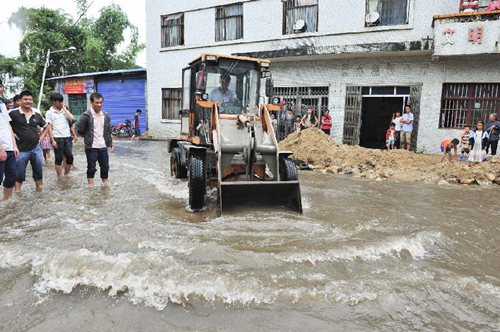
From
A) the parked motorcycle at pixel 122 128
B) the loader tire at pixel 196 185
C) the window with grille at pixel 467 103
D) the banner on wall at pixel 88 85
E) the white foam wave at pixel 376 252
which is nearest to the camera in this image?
the white foam wave at pixel 376 252

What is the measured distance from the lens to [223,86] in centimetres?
652

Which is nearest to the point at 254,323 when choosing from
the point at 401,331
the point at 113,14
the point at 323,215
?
the point at 401,331

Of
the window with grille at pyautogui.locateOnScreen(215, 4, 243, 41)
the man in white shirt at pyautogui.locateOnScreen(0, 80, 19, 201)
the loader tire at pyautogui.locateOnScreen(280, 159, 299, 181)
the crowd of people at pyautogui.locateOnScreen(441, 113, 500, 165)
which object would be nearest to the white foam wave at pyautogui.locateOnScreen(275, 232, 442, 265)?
the loader tire at pyautogui.locateOnScreen(280, 159, 299, 181)

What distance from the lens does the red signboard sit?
22.8 m

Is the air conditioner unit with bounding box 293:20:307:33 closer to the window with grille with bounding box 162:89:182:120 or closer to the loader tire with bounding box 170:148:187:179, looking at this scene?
the window with grille with bounding box 162:89:182:120

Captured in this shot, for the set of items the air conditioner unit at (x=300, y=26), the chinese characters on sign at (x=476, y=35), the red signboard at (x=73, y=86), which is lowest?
the red signboard at (x=73, y=86)

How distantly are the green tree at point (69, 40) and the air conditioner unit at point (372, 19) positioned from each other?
21941mm

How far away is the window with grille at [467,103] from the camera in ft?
37.0

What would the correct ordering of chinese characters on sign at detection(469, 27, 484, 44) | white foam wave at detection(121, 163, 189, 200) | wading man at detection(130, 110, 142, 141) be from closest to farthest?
Answer: 1. white foam wave at detection(121, 163, 189, 200)
2. chinese characters on sign at detection(469, 27, 484, 44)
3. wading man at detection(130, 110, 142, 141)

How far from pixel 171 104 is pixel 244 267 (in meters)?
15.8

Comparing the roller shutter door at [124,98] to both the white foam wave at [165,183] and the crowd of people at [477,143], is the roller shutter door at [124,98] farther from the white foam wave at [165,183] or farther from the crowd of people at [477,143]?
the crowd of people at [477,143]

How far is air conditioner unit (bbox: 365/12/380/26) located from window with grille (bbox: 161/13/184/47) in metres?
8.66

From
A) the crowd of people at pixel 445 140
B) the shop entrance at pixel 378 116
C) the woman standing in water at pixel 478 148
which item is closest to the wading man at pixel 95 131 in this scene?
the crowd of people at pixel 445 140

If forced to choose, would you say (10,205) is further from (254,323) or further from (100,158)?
(254,323)
